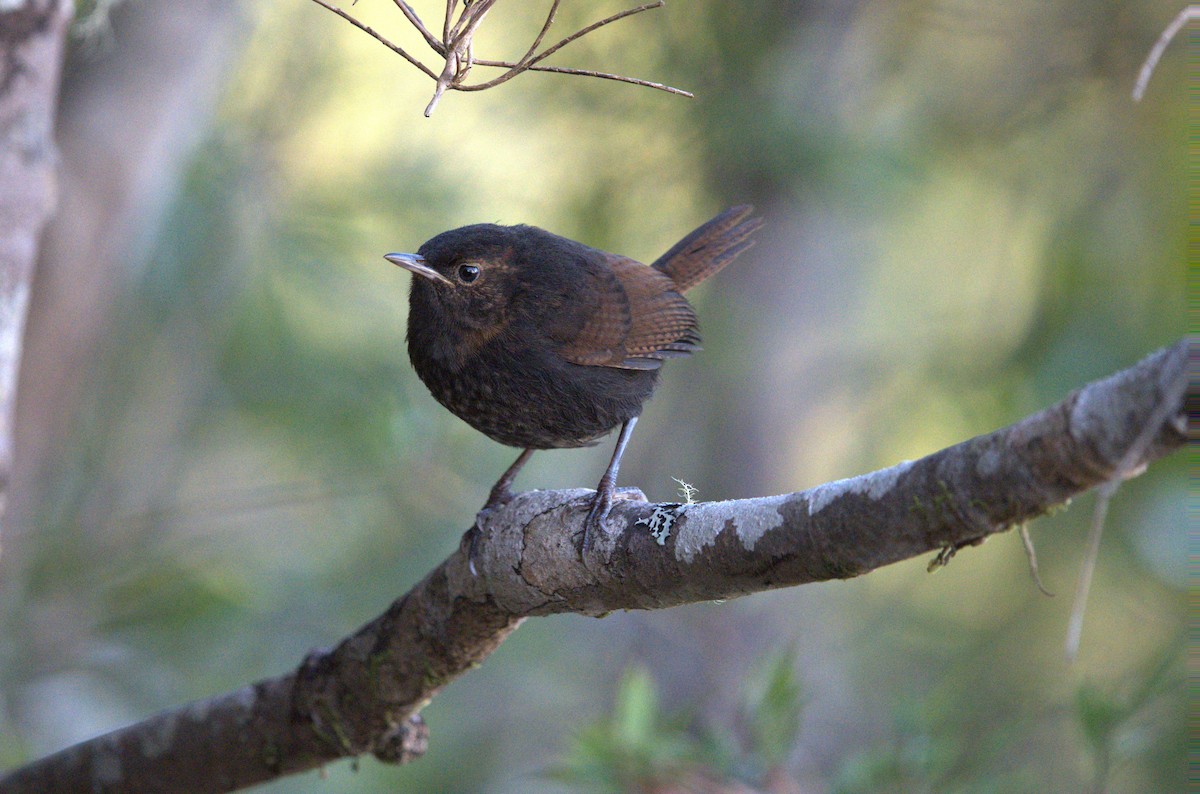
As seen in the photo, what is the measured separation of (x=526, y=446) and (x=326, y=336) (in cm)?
482

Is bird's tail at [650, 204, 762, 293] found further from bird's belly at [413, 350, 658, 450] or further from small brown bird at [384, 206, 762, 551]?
bird's belly at [413, 350, 658, 450]

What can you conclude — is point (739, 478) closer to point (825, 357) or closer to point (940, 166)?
point (825, 357)

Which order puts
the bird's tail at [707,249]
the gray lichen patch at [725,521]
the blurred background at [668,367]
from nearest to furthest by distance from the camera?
the gray lichen patch at [725,521], the bird's tail at [707,249], the blurred background at [668,367]

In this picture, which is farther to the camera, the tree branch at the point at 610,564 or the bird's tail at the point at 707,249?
the bird's tail at the point at 707,249

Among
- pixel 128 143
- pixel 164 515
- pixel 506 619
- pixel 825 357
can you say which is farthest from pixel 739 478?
pixel 506 619

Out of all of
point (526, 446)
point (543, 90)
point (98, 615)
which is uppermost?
point (543, 90)

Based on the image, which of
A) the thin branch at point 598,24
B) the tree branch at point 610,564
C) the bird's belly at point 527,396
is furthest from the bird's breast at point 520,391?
the thin branch at point 598,24

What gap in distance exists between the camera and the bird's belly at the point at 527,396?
3.55 m

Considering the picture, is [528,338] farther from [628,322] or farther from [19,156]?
[19,156]

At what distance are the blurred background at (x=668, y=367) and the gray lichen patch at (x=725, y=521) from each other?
11.4 feet

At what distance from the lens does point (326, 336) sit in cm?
830

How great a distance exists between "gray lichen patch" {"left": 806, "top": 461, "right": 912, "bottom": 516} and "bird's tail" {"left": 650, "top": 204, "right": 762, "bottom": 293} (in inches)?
101

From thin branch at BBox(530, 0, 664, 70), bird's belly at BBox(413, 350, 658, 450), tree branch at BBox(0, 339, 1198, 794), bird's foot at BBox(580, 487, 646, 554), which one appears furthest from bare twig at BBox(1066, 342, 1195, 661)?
bird's belly at BBox(413, 350, 658, 450)

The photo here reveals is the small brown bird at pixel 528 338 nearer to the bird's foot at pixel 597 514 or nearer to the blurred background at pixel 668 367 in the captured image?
the bird's foot at pixel 597 514
